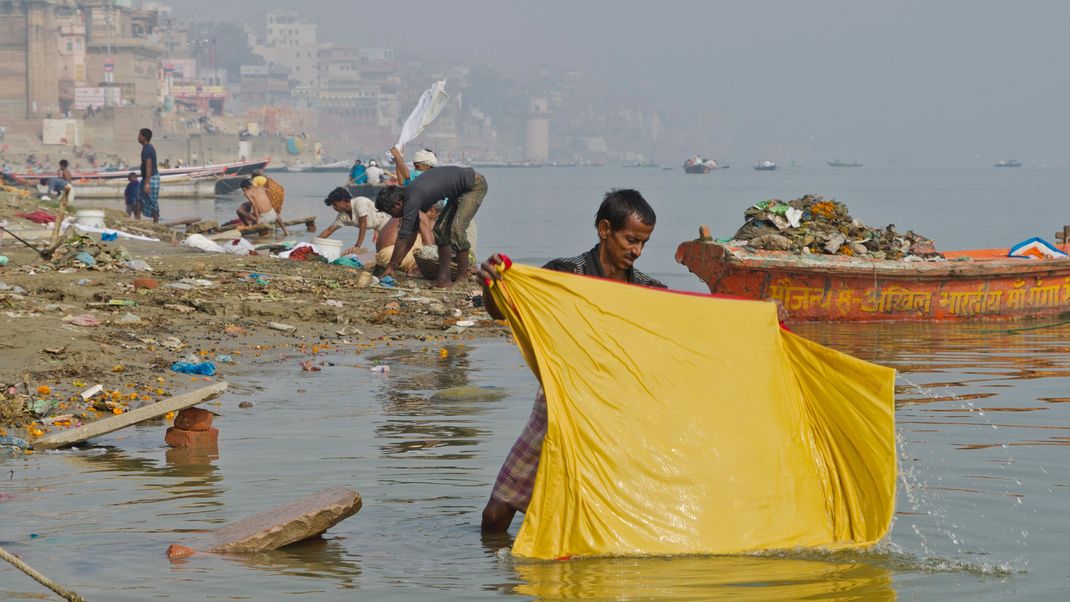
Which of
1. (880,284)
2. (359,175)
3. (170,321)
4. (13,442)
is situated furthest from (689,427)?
(359,175)

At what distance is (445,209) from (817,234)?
3.87 meters

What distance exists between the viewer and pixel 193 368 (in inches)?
349

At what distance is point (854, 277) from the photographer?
44.4 feet

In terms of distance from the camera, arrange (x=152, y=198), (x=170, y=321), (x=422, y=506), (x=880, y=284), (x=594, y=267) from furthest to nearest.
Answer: (x=152, y=198) < (x=880, y=284) < (x=170, y=321) < (x=422, y=506) < (x=594, y=267)

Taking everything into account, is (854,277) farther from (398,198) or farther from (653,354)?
(653,354)

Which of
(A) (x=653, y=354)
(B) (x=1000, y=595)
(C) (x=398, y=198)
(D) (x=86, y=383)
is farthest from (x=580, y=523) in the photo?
(C) (x=398, y=198)

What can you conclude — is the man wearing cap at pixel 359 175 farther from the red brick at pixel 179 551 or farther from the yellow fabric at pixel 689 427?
the yellow fabric at pixel 689 427

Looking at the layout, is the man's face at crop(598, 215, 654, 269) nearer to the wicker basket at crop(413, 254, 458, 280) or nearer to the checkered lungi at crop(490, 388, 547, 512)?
the checkered lungi at crop(490, 388, 547, 512)

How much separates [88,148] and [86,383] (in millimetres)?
100275

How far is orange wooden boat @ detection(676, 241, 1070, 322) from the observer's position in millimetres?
13469

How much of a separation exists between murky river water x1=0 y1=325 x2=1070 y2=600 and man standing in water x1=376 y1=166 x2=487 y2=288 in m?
3.82

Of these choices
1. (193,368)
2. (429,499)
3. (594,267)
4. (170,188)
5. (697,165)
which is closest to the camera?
(594,267)

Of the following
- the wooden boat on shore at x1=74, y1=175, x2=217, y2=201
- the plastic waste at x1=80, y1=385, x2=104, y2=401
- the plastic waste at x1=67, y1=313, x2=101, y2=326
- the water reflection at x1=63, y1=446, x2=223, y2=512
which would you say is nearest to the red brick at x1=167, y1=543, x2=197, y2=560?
the water reflection at x1=63, y1=446, x2=223, y2=512

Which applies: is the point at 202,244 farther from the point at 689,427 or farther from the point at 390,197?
the point at 689,427
